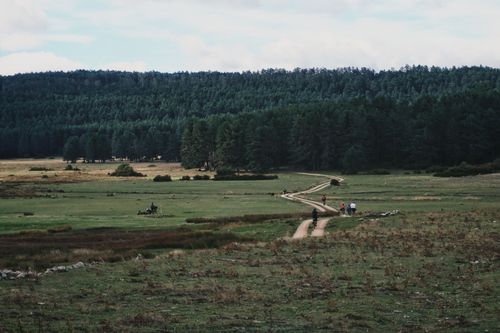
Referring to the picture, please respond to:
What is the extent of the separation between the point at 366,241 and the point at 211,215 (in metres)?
27.5

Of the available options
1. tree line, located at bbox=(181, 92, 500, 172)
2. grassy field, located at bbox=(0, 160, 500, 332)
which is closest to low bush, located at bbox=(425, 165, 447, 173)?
tree line, located at bbox=(181, 92, 500, 172)

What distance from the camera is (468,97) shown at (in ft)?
530

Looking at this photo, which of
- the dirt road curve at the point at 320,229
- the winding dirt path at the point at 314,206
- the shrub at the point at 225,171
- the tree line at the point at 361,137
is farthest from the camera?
the tree line at the point at 361,137

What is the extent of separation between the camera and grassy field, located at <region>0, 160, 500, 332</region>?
19938 mm

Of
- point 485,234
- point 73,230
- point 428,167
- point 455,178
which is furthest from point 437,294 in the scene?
point 428,167

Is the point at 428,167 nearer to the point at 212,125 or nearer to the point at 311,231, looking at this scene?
the point at 212,125

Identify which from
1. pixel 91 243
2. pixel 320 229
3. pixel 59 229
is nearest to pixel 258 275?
pixel 91 243

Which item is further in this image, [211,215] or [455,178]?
[455,178]

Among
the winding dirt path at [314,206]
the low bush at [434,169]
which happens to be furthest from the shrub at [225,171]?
the low bush at [434,169]

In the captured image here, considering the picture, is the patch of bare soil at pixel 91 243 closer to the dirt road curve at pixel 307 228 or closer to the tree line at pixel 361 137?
the dirt road curve at pixel 307 228

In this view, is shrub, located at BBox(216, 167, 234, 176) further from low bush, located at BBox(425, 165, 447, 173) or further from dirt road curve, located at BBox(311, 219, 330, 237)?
dirt road curve, located at BBox(311, 219, 330, 237)

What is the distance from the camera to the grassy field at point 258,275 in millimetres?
19938

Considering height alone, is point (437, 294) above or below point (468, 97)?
below

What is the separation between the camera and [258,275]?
2941 cm
